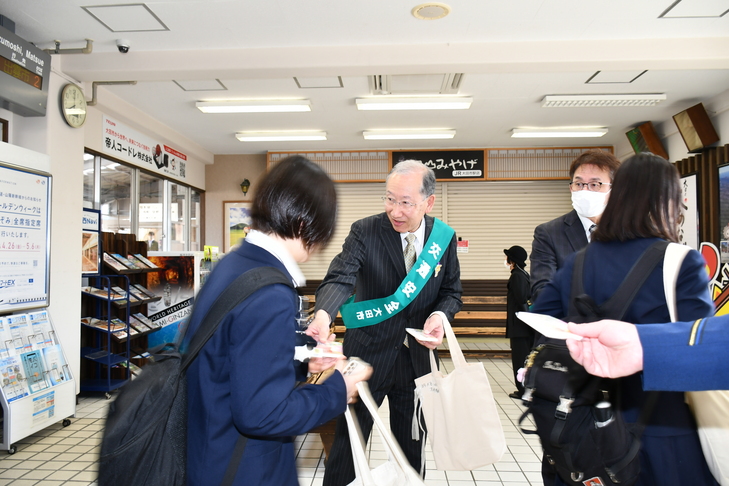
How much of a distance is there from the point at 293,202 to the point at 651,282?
996 mm

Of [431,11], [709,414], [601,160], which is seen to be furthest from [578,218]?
[431,11]

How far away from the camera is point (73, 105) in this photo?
4.85 meters

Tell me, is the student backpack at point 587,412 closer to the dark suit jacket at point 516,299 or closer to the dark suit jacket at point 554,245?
the dark suit jacket at point 554,245

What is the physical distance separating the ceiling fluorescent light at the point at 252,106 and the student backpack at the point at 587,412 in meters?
5.44

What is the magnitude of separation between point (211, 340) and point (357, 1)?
3566mm

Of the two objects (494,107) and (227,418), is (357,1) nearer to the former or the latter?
(494,107)

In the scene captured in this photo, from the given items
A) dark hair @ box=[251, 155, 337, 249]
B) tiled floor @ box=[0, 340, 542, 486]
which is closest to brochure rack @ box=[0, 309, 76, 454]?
tiled floor @ box=[0, 340, 542, 486]

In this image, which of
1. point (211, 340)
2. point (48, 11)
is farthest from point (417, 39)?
point (211, 340)

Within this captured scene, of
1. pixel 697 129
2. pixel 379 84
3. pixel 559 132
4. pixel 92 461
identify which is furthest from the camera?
pixel 559 132

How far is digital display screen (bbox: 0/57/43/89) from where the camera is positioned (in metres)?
3.79

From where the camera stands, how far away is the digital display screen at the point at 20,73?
379cm

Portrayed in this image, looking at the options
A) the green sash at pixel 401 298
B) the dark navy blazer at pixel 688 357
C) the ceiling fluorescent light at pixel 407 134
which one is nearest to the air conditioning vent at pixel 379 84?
the ceiling fluorescent light at pixel 407 134

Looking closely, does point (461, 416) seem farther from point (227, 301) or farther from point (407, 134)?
point (407, 134)

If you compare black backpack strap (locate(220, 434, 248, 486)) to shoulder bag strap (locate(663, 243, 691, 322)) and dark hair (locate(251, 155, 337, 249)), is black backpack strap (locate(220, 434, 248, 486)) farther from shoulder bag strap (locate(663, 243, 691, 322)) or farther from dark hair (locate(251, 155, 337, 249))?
shoulder bag strap (locate(663, 243, 691, 322))
